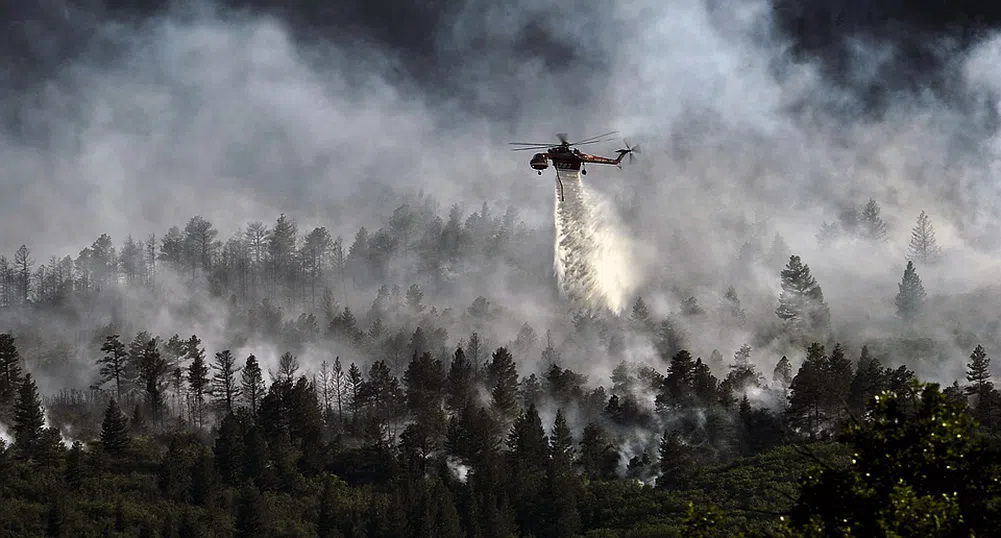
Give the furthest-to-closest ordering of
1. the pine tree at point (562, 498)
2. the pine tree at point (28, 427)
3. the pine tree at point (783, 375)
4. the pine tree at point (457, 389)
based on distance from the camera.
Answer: the pine tree at point (457, 389) → the pine tree at point (783, 375) → the pine tree at point (28, 427) → the pine tree at point (562, 498)

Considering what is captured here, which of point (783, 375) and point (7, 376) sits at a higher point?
point (7, 376)

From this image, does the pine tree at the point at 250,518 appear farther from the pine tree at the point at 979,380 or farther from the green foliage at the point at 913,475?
the green foliage at the point at 913,475

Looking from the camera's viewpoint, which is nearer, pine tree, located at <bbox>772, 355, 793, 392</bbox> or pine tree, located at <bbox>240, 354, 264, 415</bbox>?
pine tree, located at <bbox>772, 355, 793, 392</bbox>

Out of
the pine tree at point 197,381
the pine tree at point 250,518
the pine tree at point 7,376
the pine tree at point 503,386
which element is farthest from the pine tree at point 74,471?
the pine tree at point 503,386

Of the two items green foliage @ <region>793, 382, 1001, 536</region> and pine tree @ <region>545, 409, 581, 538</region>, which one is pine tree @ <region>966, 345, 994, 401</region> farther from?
green foliage @ <region>793, 382, 1001, 536</region>

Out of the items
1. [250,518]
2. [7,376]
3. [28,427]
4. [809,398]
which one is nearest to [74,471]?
[28,427]

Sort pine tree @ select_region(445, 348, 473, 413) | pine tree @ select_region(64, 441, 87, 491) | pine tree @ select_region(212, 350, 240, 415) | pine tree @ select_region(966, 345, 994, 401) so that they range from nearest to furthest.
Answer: pine tree @ select_region(966, 345, 994, 401), pine tree @ select_region(64, 441, 87, 491), pine tree @ select_region(445, 348, 473, 413), pine tree @ select_region(212, 350, 240, 415)

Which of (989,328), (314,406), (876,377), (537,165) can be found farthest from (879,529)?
(989,328)

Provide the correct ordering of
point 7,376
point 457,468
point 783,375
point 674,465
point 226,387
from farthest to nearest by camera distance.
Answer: point 226,387
point 7,376
point 783,375
point 457,468
point 674,465

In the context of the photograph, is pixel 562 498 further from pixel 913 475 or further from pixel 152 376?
pixel 913 475

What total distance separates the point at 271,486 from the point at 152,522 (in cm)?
1940

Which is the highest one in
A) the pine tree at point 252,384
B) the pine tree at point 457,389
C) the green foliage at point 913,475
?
the pine tree at point 252,384

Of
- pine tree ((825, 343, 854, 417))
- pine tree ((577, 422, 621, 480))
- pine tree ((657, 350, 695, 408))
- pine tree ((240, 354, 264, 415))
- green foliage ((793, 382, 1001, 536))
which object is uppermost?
pine tree ((240, 354, 264, 415))

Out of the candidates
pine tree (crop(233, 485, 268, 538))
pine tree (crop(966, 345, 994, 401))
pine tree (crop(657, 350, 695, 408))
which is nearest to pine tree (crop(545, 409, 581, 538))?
pine tree (crop(657, 350, 695, 408))
